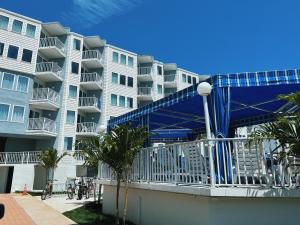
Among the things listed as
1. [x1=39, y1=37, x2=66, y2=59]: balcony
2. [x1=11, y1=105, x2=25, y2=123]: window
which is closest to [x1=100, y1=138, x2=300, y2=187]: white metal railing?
[x1=11, y1=105, x2=25, y2=123]: window

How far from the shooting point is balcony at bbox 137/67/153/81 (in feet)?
144

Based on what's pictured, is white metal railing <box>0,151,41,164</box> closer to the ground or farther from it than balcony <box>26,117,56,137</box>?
closer to the ground

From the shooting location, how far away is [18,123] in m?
30.1

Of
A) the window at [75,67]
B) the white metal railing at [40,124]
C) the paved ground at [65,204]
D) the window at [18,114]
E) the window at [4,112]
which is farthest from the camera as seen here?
the window at [75,67]

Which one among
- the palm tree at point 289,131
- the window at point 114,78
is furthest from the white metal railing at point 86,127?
the palm tree at point 289,131

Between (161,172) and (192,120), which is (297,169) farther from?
(192,120)

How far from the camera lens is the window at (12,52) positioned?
102 ft

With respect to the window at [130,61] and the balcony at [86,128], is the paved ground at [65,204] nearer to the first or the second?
the balcony at [86,128]

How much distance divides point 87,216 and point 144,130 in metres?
5.09

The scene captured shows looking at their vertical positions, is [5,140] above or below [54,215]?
above

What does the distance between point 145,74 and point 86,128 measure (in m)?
13.3

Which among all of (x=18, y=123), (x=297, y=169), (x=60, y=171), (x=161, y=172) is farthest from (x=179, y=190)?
(x=18, y=123)

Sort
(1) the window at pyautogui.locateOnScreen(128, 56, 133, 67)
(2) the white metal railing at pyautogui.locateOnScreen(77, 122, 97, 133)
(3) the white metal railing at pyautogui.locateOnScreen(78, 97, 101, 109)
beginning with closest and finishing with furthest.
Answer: (2) the white metal railing at pyautogui.locateOnScreen(77, 122, 97, 133) → (3) the white metal railing at pyautogui.locateOnScreen(78, 97, 101, 109) → (1) the window at pyautogui.locateOnScreen(128, 56, 133, 67)

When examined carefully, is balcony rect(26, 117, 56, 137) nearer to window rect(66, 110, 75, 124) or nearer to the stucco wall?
window rect(66, 110, 75, 124)
